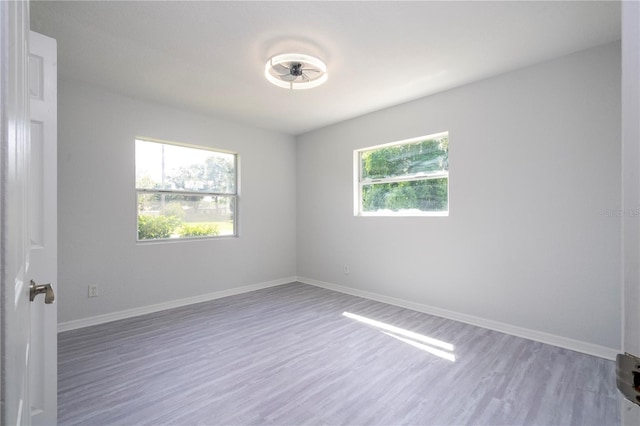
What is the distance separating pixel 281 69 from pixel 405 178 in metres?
2.06

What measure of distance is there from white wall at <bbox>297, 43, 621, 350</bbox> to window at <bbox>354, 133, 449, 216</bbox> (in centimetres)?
15

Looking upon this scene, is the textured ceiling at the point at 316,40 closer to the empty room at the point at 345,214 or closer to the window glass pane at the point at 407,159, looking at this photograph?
the empty room at the point at 345,214

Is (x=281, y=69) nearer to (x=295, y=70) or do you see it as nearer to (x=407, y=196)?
(x=295, y=70)

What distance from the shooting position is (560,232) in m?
2.63

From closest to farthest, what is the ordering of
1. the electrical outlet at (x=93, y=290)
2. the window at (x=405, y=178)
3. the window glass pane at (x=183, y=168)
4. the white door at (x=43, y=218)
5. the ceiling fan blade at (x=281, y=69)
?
the white door at (x=43, y=218)
the ceiling fan blade at (x=281, y=69)
the electrical outlet at (x=93, y=290)
the window at (x=405, y=178)
the window glass pane at (x=183, y=168)

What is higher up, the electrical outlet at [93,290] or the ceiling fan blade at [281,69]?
the ceiling fan blade at [281,69]

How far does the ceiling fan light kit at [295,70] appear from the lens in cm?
243

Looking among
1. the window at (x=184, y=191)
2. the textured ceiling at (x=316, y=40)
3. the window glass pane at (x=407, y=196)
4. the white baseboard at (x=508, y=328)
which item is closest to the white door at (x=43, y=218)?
the textured ceiling at (x=316, y=40)

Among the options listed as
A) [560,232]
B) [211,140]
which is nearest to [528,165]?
[560,232]

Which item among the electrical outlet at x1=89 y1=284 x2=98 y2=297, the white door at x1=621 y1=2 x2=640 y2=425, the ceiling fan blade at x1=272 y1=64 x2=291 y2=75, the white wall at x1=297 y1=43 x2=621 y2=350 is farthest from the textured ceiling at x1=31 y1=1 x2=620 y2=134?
the electrical outlet at x1=89 y1=284 x2=98 y2=297

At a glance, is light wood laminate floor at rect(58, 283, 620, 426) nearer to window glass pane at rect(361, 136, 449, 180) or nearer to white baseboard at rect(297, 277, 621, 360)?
white baseboard at rect(297, 277, 621, 360)

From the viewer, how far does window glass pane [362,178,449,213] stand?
138 inches

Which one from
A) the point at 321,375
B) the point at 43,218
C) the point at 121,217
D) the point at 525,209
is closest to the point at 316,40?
the point at 43,218

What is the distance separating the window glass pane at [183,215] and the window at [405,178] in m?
2.00
